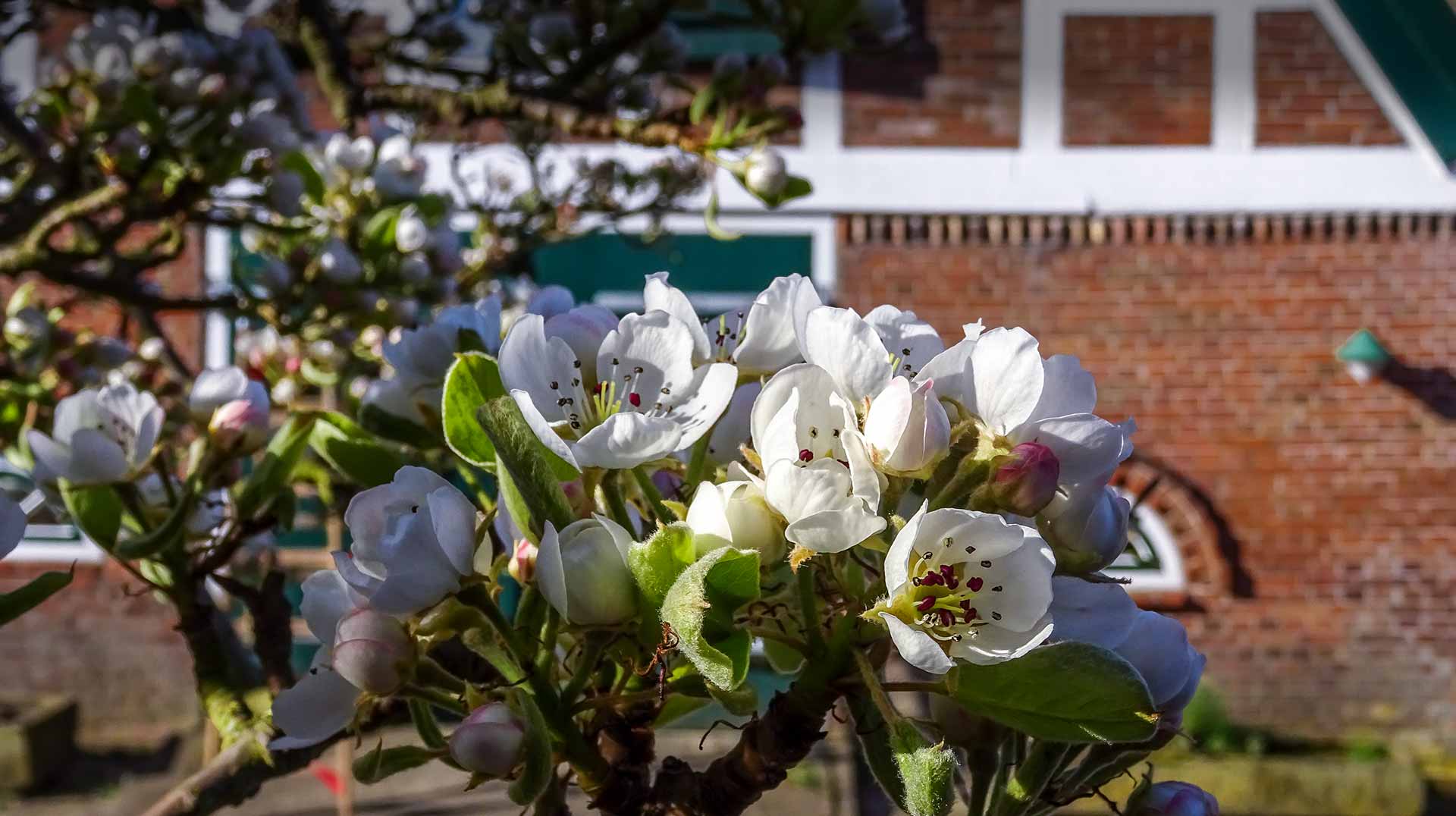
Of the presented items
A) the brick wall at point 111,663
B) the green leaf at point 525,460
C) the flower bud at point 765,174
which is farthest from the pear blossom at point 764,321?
the brick wall at point 111,663

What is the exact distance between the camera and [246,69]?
1.61m

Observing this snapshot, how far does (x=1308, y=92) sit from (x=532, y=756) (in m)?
5.57

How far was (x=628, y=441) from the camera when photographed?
51 centimetres

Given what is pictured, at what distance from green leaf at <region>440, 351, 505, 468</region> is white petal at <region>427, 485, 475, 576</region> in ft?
0.17

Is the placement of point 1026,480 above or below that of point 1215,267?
above

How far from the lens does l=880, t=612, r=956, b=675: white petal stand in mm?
452

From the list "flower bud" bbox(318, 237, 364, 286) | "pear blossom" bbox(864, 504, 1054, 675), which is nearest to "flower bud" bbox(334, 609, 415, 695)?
"pear blossom" bbox(864, 504, 1054, 675)

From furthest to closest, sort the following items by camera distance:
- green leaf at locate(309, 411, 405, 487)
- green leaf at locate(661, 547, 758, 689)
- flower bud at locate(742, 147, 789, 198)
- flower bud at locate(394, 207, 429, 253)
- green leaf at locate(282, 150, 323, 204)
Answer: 1. flower bud at locate(394, 207, 429, 253)
2. green leaf at locate(282, 150, 323, 204)
3. flower bud at locate(742, 147, 789, 198)
4. green leaf at locate(309, 411, 405, 487)
5. green leaf at locate(661, 547, 758, 689)

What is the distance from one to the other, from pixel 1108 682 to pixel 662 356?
0.25m

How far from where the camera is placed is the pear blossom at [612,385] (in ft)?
1.68

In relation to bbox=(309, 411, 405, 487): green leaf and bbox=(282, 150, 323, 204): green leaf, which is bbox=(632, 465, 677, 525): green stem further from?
bbox=(282, 150, 323, 204): green leaf

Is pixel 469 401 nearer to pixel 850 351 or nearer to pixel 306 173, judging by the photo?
pixel 850 351

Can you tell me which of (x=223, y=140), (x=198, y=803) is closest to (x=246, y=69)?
(x=223, y=140)

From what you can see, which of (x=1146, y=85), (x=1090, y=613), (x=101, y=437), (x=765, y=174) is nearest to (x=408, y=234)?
(x=765, y=174)
